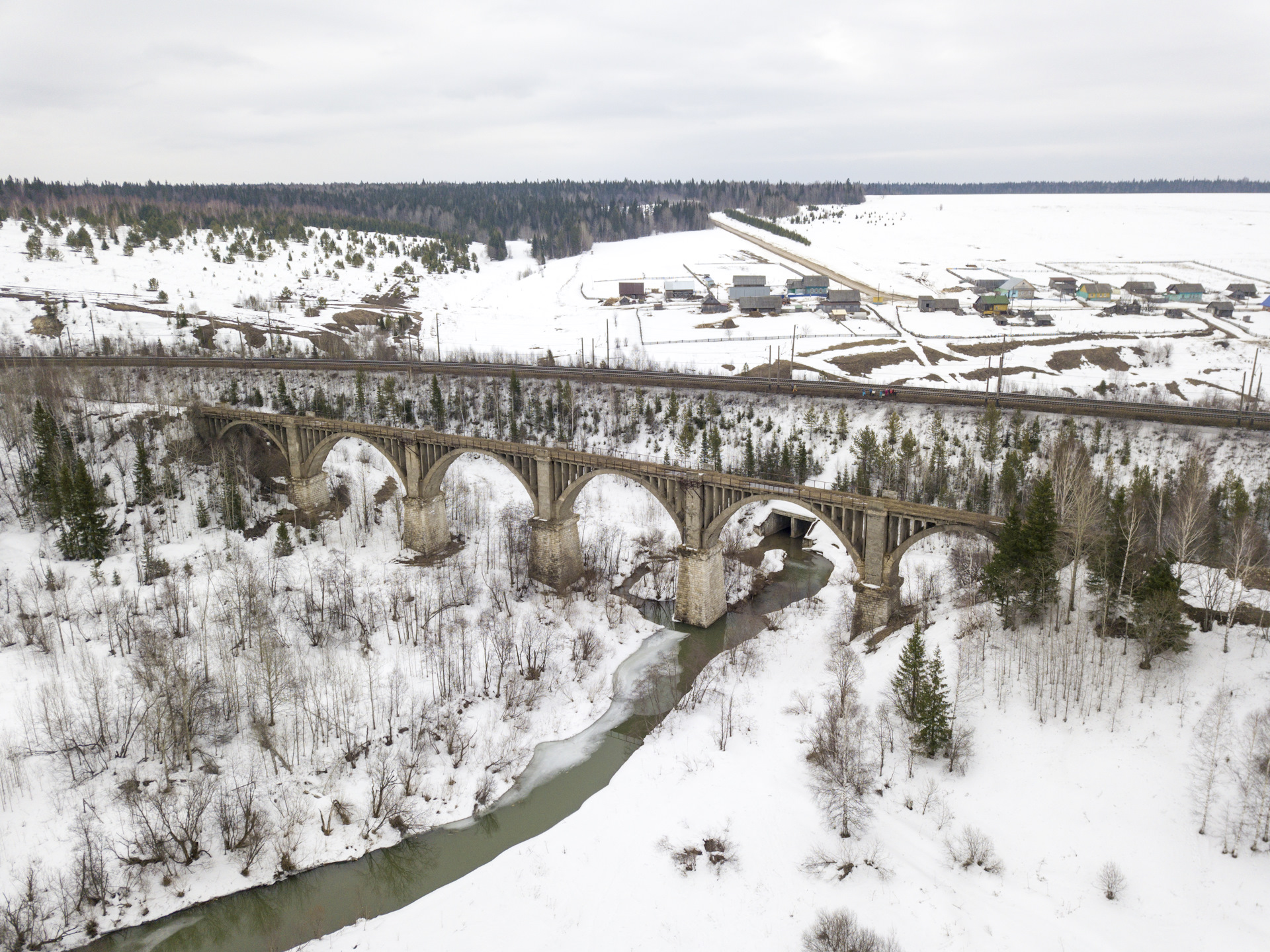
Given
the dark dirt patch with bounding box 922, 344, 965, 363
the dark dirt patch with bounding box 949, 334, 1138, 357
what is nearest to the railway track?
the dark dirt patch with bounding box 922, 344, 965, 363

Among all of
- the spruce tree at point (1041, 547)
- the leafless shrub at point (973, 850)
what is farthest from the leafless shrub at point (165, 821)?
the spruce tree at point (1041, 547)

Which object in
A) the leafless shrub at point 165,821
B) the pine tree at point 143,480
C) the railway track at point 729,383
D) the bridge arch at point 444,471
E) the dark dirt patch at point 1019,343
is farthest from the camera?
the dark dirt patch at point 1019,343

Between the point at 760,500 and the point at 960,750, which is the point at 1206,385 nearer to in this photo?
the point at 760,500

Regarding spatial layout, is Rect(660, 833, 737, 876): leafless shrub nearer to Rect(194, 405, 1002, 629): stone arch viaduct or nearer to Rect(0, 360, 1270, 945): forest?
Rect(0, 360, 1270, 945): forest

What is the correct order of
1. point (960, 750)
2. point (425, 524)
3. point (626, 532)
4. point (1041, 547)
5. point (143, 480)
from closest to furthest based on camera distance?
point (960, 750)
point (1041, 547)
point (143, 480)
point (425, 524)
point (626, 532)

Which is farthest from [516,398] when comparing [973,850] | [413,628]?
[973,850]

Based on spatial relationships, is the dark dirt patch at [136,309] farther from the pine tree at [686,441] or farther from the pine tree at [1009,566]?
the pine tree at [1009,566]
